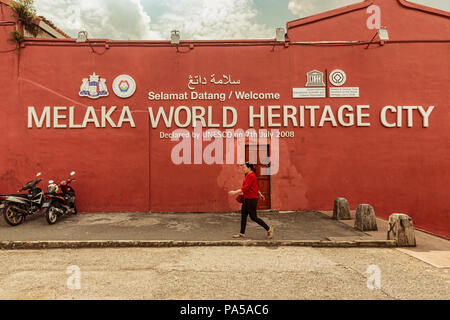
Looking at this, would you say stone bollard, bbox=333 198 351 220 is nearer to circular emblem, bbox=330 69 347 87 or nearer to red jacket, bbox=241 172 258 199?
red jacket, bbox=241 172 258 199

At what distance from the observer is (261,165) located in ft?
32.5

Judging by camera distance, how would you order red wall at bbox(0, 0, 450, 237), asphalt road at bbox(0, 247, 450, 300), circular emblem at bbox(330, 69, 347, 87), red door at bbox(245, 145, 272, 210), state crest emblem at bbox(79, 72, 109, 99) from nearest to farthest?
asphalt road at bbox(0, 247, 450, 300) → red wall at bbox(0, 0, 450, 237) → state crest emblem at bbox(79, 72, 109, 99) → red door at bbox(245, 145, 272, 210) → circular emblem at bbox(330, 69, 347, 87)

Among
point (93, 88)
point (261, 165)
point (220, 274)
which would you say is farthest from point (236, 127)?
point (220, 274)

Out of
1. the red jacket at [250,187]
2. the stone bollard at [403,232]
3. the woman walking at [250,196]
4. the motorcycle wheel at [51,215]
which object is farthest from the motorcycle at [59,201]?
the stone bollard at [403,232]

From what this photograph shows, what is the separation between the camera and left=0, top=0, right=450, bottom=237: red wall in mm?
9586

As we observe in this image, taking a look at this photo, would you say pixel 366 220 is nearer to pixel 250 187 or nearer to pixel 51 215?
pixel 250 187

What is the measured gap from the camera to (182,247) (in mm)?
6074

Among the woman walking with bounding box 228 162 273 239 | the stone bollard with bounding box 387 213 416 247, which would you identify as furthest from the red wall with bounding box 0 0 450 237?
the stone bollard with bounding box 387 213 416 247

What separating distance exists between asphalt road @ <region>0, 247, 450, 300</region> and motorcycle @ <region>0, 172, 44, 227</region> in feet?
7.24

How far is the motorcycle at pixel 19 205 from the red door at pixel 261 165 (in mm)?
6365

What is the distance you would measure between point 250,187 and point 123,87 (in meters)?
6.10
